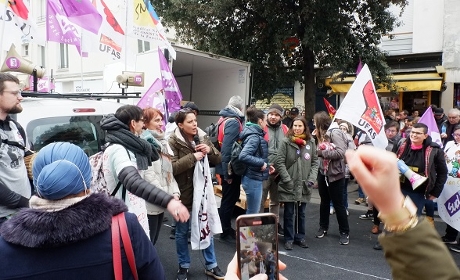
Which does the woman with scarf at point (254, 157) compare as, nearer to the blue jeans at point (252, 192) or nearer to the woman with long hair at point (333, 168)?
the blue jeans at point (252, 192)

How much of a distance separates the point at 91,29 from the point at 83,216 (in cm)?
663

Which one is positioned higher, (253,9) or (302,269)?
(253,9)

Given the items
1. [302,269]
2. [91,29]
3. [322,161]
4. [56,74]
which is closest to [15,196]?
[302,269]

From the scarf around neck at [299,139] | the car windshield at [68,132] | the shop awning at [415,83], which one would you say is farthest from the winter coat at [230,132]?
the shop awning at [415,83]

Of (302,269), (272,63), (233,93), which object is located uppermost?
(272,63)

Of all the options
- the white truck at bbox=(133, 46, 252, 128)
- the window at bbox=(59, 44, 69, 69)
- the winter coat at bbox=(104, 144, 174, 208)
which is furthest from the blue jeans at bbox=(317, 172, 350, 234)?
the window at bbox=(59, 44, 69, 69)

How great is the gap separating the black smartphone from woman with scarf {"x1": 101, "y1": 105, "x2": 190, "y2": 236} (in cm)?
130

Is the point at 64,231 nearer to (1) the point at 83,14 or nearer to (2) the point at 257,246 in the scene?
(2) the point at 257,246

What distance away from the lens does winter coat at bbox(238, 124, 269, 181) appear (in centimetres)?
547

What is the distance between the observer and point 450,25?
15.5 metres

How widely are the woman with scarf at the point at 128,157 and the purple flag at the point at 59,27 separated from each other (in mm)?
4810

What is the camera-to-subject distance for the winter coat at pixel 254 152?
547cm

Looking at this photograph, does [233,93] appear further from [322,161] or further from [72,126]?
[72,126]

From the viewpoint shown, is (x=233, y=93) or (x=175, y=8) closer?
(x=233, y=93)
